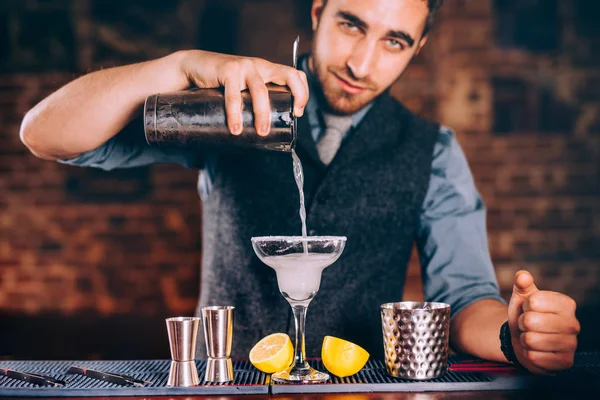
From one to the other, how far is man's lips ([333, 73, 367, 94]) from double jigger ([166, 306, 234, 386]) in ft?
3.18

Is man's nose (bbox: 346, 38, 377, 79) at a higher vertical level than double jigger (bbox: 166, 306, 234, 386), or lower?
higher

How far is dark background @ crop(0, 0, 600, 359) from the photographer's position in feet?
10.1

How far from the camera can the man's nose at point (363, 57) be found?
Answer: 6.26ft

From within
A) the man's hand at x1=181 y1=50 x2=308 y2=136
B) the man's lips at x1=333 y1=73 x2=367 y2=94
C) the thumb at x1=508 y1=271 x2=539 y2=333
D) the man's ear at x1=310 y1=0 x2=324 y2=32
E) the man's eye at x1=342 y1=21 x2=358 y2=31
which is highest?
the man's ear at x1=310 y1=0 x2=324 y2=32

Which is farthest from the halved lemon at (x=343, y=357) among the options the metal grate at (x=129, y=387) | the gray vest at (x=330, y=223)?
the gray vest at (x=330, y=223)

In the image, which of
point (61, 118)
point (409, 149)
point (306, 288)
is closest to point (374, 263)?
point (409, 149)

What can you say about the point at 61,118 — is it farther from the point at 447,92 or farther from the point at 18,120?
the point at 447,92

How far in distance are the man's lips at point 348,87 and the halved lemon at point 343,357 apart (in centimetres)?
94

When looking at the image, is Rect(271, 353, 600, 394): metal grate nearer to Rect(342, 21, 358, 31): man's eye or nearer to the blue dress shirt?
the blue dress shirt

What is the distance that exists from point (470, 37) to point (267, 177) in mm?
1593

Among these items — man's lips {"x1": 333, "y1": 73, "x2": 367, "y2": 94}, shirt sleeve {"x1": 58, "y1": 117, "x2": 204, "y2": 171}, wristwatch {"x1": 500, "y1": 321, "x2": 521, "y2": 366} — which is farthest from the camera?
man's lips {"x1": 333, "y1": 73, "x2": 367, "y2": 94}

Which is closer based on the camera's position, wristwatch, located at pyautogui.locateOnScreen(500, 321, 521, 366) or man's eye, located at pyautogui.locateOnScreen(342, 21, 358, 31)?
wristwatch, located at pyautogui.locateOnScreen(500, 321, 521, 366)

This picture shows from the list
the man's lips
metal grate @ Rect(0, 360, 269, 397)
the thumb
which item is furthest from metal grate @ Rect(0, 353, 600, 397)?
the man's lips

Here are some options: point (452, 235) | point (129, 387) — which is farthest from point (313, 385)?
point (452, 235)
